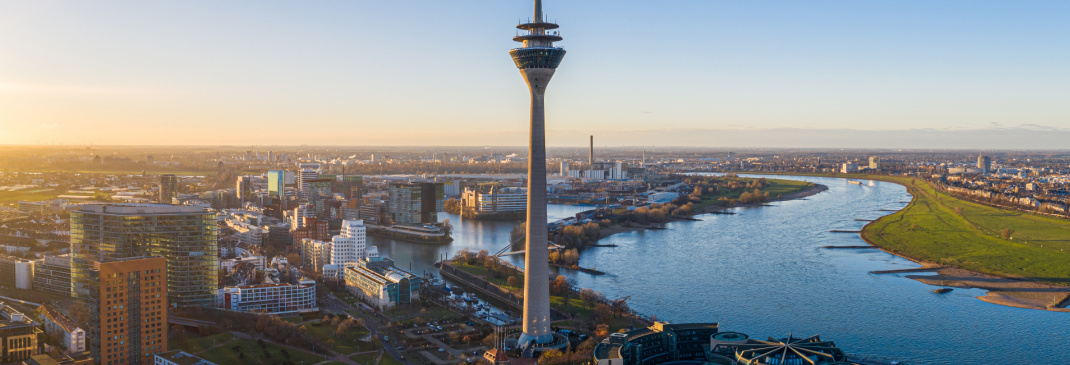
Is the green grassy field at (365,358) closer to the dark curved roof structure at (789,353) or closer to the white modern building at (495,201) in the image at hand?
the dark curved roof structure at (789,353)

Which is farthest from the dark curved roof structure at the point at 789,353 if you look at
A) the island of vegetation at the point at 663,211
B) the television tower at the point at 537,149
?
the island of vegetation at the point at 663,211

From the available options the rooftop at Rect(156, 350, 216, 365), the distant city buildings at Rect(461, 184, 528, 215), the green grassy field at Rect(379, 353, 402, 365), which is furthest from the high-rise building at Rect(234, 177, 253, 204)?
the green grassy field at Rect(379, 353, 402, 365)

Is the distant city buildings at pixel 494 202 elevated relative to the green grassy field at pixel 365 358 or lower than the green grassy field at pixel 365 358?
elevated

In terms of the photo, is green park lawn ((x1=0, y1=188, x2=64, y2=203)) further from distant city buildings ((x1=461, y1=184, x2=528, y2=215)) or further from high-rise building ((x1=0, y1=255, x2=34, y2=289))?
distant city buildings ((x1=461, y1=184, x2=528, y2=215))

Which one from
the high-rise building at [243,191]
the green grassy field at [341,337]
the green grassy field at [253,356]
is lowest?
the green grassy field at [341,337]

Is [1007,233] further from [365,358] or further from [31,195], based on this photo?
[31,195]
